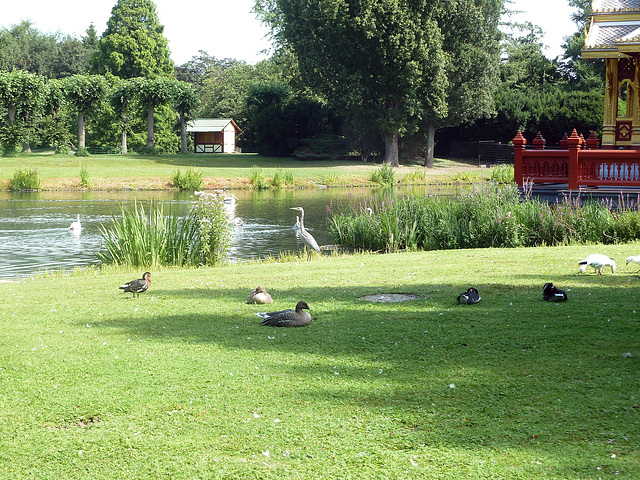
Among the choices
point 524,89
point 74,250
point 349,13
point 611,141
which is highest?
point 349,13

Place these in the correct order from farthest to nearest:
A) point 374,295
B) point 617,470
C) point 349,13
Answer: point 349,13
point 374,295
point 617,470

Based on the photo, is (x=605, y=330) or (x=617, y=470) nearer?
(x=617, y=470)

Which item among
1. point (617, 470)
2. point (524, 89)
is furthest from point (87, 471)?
point (524, 89)

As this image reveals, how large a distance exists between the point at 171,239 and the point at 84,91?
166 feet

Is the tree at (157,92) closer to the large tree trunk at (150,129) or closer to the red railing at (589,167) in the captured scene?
the large tree trunk at (150,129)

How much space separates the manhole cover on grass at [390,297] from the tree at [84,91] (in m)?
57.0

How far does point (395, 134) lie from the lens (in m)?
56.9

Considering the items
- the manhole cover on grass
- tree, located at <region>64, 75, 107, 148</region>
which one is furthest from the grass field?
the manhole cover on grass

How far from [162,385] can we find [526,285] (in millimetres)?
6032

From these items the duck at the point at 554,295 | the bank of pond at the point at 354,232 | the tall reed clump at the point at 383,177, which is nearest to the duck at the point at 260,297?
the duck at the point at 554,295

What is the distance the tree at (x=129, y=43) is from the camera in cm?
8212

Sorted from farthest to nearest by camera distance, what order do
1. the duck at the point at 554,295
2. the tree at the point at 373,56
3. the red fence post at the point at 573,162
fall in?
the tree at the point at 373,56 → the red fence post at the point at 573,162 → the duck at the point at 554,295

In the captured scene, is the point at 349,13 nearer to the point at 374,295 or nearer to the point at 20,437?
the point at 374,295

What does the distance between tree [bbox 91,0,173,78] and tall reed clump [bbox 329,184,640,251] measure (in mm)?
68335
